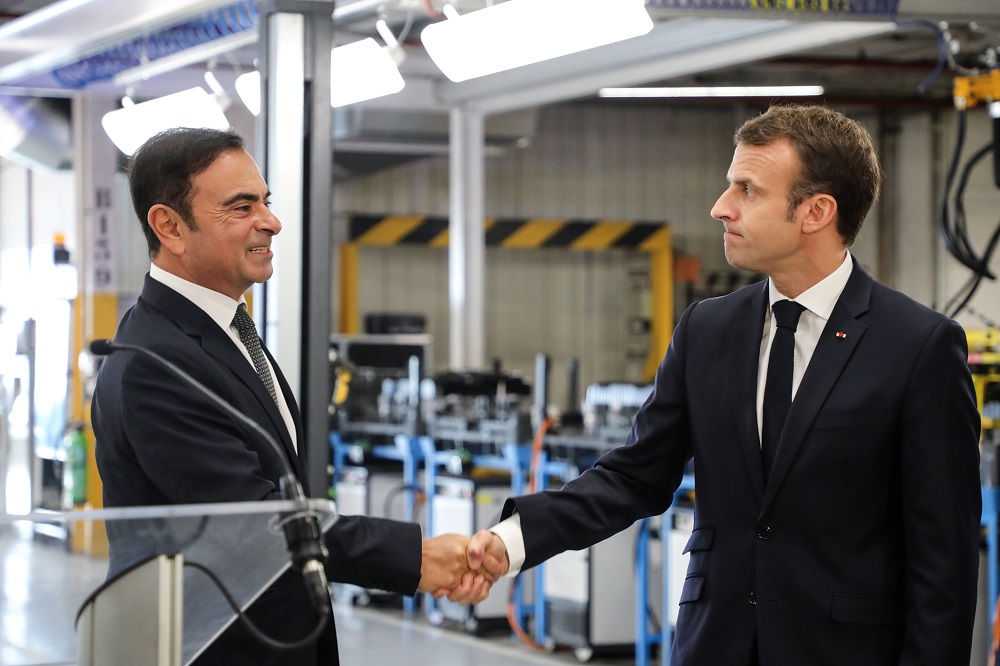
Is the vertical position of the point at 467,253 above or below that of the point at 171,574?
above

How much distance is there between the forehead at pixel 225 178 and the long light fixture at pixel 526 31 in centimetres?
241

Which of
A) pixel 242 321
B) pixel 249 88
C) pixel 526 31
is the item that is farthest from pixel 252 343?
pixel 249 88

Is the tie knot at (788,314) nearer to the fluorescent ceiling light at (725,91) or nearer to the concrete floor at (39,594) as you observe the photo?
the concrete floor at (39,594)

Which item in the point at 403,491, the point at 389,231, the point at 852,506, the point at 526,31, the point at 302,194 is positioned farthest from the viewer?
the point at 389,231

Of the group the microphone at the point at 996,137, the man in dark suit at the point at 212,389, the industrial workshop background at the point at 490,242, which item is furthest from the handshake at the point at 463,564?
the microphone at the point at 996,137

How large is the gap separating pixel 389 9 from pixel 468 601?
347cm

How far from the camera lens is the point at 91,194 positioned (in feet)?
32.0

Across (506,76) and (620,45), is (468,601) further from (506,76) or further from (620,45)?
(506,76)

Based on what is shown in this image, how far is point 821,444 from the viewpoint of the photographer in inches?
75.9

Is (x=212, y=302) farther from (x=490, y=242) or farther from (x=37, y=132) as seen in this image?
(x=490, y=242)

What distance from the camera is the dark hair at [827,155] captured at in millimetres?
2039

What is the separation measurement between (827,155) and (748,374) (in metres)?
0.37

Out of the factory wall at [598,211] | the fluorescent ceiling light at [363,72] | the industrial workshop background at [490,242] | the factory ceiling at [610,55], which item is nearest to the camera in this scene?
the fluorescent ceiling light at [363,72]

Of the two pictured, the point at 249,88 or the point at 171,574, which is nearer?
the point at 171,574
